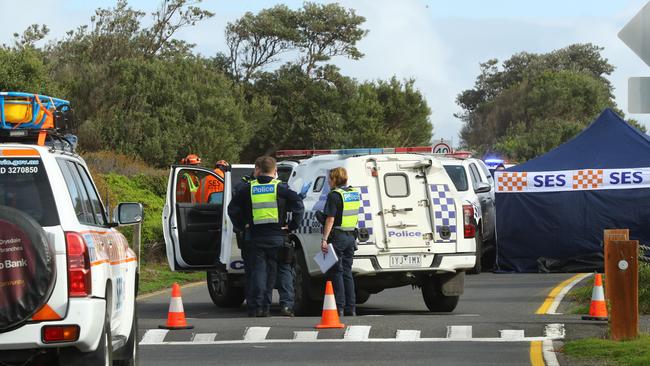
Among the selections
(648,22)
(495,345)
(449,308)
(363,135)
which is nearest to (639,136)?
(449,308)

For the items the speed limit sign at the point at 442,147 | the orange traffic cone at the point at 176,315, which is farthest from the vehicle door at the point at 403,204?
the speed limit sign at the point at 442,147

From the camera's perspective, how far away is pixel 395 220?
17.3 meters

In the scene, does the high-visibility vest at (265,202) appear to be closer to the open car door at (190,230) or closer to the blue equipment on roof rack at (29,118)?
the open car door at (190,230)

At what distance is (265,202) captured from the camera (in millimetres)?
16594

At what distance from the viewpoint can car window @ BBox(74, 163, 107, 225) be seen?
1040 cm

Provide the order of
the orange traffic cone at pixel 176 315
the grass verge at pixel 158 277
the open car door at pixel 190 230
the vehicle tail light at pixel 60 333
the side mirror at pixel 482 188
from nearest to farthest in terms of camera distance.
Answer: the vehicle tail light at pixel 60 333, the orange traffic cone at pixel 176 315, the open car door at pixel 190 230, the grass verge at pixel 158 277, the side mirror at pixel 482 188

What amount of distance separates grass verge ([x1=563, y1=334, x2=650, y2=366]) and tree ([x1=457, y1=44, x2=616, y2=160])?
71.8 meters

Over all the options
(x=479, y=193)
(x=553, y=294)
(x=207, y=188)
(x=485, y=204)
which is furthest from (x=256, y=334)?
(x=485, y=204)

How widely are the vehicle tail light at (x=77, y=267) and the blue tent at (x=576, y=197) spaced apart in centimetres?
2038

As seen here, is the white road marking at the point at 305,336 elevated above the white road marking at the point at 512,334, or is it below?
above

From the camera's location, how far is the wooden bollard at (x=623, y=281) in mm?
13484

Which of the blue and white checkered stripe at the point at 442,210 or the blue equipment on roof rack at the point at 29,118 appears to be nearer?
the blue equipment on roof rack at the point at 29,118

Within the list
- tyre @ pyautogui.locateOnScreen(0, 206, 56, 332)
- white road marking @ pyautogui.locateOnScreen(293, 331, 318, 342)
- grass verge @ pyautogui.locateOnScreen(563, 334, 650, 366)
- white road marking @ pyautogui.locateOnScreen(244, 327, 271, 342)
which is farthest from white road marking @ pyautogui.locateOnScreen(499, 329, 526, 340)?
tyre @ pyautogui.locateOnScreen(0, 206, 56, 332)

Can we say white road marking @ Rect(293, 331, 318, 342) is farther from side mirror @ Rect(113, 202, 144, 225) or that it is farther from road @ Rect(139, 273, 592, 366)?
side mirror @ Rect(113, 202, 144, 225)
